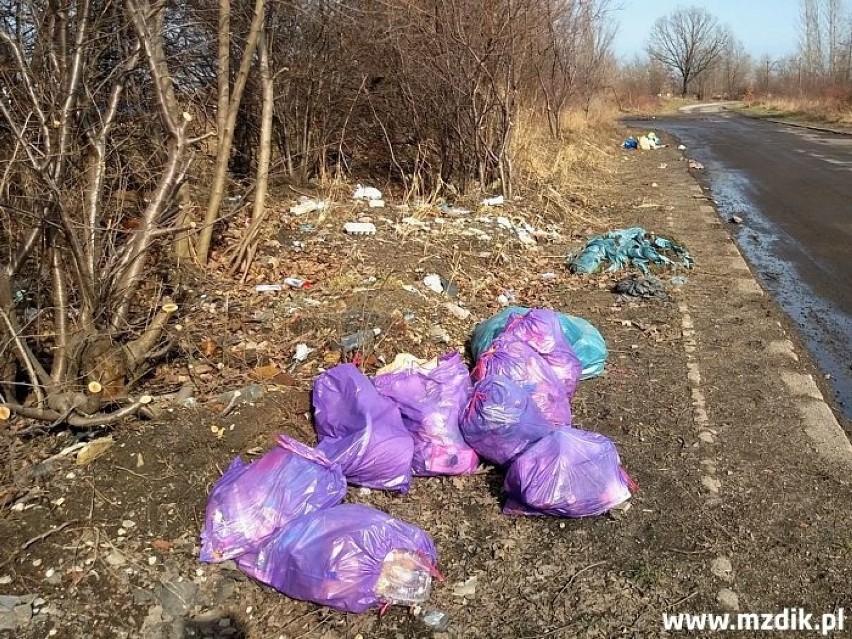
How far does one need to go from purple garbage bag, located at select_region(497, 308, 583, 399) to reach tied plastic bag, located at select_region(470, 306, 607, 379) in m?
0.16

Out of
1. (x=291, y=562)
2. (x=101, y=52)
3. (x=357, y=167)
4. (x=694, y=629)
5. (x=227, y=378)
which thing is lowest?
(x=694, y=629)

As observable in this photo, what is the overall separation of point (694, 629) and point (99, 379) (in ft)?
9.81

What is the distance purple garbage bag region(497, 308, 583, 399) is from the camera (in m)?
4.20

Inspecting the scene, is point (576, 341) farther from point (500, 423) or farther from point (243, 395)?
point (243, 395)

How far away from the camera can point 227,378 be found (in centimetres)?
401

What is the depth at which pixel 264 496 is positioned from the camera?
9.45 ft

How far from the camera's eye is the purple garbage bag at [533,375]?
3795mm

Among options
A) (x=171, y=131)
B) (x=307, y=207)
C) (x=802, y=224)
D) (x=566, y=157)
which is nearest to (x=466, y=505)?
(x=171, y=131)

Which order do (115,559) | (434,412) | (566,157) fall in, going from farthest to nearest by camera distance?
(566,157) → (434,412) → (115,559)

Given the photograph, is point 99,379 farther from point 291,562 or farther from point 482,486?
point 482,486

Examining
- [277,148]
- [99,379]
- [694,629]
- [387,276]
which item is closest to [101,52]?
[99,379]

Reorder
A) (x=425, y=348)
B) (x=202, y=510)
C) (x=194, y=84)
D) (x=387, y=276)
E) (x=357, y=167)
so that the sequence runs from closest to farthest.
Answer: (x=202, y=510) → (x=425, y=348) → (x=387, y=276) → (x=194, y=84) → (x=357, y=167)

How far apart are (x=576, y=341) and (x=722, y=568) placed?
1.98 metres

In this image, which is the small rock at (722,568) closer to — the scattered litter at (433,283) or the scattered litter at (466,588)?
the scattered litter at (466,588)
